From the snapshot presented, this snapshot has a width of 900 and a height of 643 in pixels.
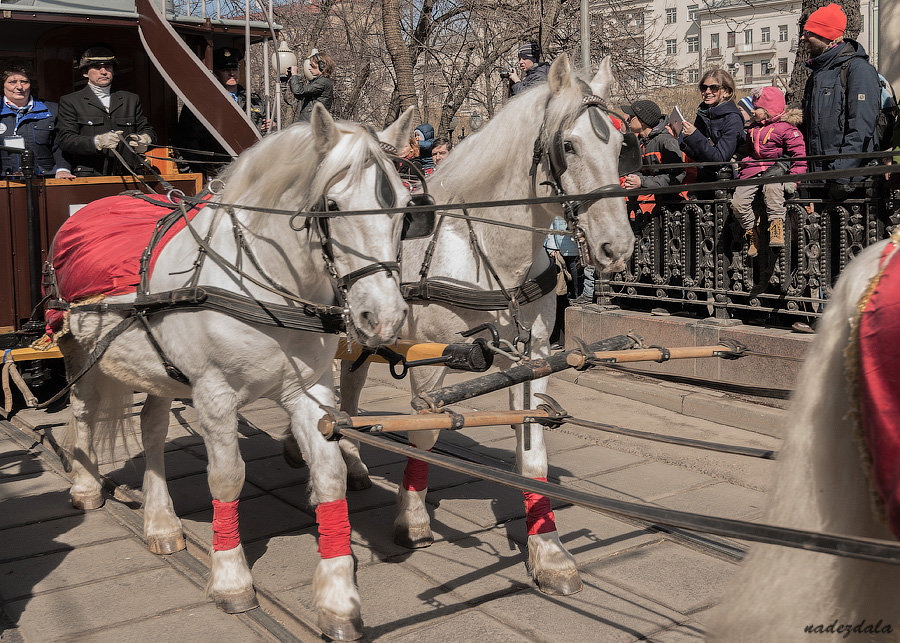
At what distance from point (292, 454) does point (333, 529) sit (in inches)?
82.0

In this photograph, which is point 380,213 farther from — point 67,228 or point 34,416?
point 34,416

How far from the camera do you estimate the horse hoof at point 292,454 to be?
218 inches

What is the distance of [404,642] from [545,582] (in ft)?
2.45

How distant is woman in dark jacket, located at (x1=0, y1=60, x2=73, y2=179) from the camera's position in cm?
641

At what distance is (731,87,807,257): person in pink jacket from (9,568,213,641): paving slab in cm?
503

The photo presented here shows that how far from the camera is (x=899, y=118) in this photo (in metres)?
5.53

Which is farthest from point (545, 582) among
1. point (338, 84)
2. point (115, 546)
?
point (338, 84)

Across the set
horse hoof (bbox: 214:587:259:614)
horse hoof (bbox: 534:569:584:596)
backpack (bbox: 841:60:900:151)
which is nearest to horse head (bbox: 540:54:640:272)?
horse hoof (bbox: 534:569:584:596)

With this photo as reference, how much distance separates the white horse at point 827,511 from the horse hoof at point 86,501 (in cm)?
414

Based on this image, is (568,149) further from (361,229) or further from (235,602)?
(235,602)

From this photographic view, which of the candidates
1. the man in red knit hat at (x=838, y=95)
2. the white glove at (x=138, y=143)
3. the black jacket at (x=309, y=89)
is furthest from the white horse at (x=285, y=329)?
the man in red knit hat at (x=838, y=95)

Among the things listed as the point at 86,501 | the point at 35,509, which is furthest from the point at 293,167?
the point at 35,509

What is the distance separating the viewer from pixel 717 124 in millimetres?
7074

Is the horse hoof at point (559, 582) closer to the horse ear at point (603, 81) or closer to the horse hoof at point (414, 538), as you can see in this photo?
the horse hoof at point (414, 538)
